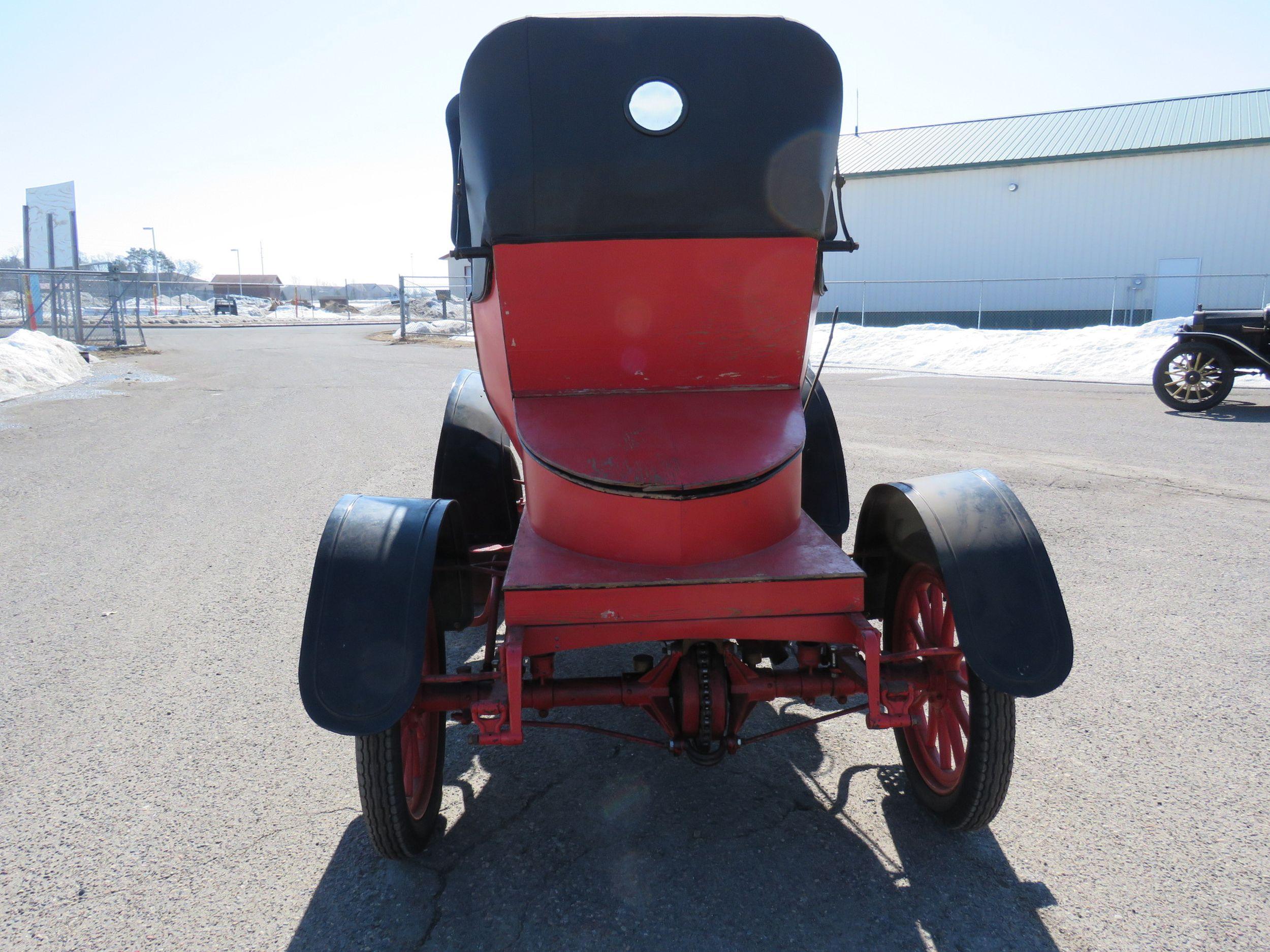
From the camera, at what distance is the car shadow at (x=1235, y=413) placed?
11.4m

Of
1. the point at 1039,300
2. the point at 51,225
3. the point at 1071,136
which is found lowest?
the point at 1039,300

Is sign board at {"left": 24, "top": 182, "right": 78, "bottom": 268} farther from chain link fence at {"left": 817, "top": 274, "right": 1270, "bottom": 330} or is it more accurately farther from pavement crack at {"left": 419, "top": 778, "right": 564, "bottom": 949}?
pavement crack at {"left": 419, "top": 778, "right": 564, "bottom": 949}

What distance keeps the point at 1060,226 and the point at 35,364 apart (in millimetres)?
30024

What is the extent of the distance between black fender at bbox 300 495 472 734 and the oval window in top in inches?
55.5

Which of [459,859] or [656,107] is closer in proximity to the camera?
[656,107]

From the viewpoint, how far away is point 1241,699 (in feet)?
11.9

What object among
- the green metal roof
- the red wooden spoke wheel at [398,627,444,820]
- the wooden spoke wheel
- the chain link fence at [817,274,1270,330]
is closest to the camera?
the wooden spoke wheel

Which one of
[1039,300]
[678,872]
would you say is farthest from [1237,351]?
[1039,300]

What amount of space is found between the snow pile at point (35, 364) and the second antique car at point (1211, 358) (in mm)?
18213

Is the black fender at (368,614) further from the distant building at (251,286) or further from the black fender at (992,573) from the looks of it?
the distant building at (251,286)

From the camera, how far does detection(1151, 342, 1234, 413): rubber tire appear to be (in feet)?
39.2

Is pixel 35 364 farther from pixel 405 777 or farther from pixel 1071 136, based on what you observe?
pixel 1071 136

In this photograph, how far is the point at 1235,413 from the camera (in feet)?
39.2

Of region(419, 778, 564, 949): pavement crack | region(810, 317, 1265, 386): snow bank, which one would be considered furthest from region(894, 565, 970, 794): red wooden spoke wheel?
region(810, 317, 1265, 386): snow bank
